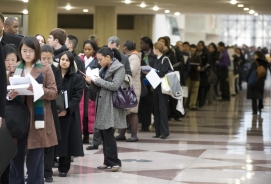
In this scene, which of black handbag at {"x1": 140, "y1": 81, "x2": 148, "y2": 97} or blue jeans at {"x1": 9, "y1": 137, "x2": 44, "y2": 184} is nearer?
blue jeans at {"x1": 9, "y1": 137, "x2": 44, "y2": 184}

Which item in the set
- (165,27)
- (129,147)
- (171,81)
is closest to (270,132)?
(171,81)

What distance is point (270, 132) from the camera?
1684 centimetres

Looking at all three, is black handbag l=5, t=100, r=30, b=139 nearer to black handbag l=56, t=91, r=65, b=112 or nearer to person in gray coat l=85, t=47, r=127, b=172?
black handbag l=56, t=91, r=65, b=112

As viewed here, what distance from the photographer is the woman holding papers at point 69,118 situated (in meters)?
9.40

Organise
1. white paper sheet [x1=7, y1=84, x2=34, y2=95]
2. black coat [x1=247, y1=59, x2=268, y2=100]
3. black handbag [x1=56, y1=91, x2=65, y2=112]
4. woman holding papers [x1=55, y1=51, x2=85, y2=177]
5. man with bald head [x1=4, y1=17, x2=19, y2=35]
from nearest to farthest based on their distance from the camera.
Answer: white paper sheet [x1=7, y1=84, x2=34, y2=95] → black handbag [x1=56, y1=91, x2=65, y2=112] → woman holding papers [x1=55, y1=51, x2=85, y2=177] → man with bald head [x1=4, y1=17, x2=19, y2=35] → black coat [x1=247, y1=59, x2=268, y2=100]

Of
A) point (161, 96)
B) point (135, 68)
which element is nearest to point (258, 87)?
point (161, 96)

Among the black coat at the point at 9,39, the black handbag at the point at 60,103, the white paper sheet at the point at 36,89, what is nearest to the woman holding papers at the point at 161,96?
the black coat at the point at 9,39

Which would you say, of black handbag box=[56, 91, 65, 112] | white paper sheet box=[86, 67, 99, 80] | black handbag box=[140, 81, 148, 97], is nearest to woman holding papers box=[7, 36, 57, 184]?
black handbag box=[56, 91, 65, 112]

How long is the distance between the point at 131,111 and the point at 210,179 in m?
4.23

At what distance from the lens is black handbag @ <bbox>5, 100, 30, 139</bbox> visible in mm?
7254

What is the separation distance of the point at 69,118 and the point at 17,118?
7.21 ft

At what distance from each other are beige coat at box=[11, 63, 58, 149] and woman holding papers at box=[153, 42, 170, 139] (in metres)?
6.78

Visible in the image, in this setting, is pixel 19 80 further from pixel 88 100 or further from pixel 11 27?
pixel 88 100

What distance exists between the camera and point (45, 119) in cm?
771
